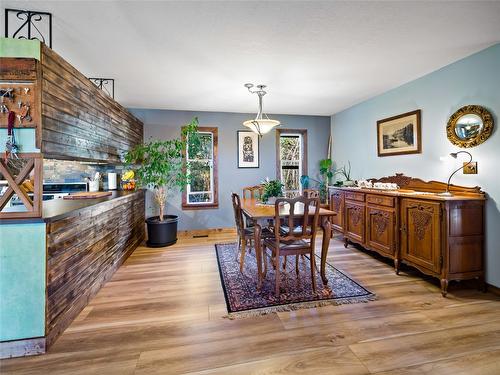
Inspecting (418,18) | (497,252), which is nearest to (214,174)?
(418,18)

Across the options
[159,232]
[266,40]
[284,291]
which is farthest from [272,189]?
[159,232]

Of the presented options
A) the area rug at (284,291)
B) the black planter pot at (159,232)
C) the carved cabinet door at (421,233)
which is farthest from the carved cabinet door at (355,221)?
the black planter pot at (159,232)

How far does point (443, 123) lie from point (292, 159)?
292cm

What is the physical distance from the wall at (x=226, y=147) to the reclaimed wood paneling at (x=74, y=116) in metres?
1.37

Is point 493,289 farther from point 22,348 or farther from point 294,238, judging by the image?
point 22,348

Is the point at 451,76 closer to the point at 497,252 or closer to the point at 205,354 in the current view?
the point at 497,252

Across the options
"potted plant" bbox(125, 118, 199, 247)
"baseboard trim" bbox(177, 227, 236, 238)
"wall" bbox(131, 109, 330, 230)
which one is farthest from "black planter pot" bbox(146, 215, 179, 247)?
"wall" bbox(131, 109, 330, 230)

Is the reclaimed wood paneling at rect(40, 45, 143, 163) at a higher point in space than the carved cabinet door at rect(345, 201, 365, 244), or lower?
higher

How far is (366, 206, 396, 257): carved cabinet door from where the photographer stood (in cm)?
314

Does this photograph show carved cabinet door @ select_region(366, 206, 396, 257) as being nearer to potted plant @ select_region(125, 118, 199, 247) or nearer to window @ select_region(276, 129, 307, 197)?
window @ select_region(276, 129, 307, 197)

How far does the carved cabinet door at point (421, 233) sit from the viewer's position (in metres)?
2.57

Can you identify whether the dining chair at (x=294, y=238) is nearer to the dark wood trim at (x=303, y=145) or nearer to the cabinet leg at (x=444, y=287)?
the cabinet leg at (x=444, y=287)

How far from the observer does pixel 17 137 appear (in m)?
1.69

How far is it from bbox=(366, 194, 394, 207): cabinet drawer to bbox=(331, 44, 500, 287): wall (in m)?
0.69
